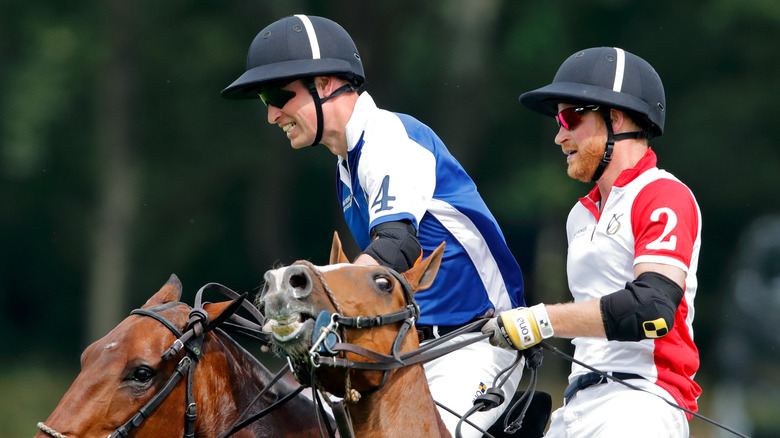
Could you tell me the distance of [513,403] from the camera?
16.6 feet

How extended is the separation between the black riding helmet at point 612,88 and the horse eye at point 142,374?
228 centimetres

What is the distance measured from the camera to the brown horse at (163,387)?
433 cm

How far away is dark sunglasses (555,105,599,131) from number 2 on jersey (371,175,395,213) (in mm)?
987

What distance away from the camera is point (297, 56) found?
4.96 metres

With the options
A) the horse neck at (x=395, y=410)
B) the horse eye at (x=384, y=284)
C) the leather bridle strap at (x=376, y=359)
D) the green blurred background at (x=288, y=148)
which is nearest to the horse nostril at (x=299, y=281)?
the leather bridle strap at (x=376, y=359)

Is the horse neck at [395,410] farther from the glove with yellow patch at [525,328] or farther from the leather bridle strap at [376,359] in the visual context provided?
the glove with yellow patch at [525,328]

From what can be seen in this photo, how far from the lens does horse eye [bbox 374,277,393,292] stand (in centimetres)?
381

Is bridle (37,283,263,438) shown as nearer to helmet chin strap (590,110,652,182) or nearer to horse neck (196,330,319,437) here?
horse neck (196,330,319,437)

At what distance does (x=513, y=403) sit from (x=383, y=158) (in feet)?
4.64

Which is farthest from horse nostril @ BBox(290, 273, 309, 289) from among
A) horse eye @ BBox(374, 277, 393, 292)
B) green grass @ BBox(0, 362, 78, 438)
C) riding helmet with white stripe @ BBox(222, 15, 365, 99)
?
green grass @ BBox(0, 362, 78, 438)

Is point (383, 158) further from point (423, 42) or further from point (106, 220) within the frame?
point (423, 42)

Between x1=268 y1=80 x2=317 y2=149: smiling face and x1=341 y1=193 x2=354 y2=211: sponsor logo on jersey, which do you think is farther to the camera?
x1=341 y1=193 x2=354 y2=211: sponsor logo on jersey

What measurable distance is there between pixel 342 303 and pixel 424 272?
531 millimetres

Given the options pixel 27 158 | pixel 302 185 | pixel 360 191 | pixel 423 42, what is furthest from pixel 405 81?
pixel 360 191
